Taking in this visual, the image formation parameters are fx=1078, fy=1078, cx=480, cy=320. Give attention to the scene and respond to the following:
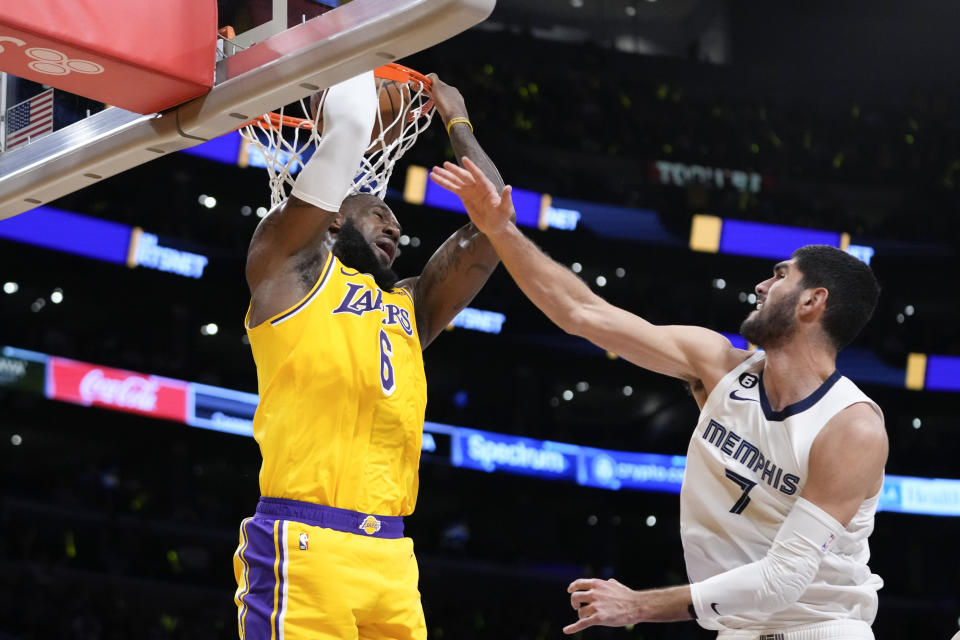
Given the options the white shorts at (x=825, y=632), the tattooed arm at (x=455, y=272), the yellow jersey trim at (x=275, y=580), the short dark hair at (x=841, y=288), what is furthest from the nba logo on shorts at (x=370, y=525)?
the short dark hair at (x=841, y=288)

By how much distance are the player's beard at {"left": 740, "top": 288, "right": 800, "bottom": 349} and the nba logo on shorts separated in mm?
1381

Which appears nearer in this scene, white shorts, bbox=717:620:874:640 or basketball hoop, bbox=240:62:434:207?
white shorts, bbox=717:620:874:640

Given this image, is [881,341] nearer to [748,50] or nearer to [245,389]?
[748,50]

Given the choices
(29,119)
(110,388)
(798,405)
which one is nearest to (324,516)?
(798,405)

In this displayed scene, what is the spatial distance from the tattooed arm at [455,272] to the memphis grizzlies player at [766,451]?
65 cm

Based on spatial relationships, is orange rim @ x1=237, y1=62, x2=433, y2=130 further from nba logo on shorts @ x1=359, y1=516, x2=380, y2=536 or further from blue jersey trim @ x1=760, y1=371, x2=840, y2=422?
blue jersey trim @ x1=760, y1=371, x2=840, y2=422

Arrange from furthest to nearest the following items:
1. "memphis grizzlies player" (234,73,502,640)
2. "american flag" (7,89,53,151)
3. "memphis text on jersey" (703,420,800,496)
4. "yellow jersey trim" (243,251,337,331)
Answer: "american flag" (7,89,53,151), "yellow jersey trim" (243,251,337,331), "memphis grizzlies player" (234,73,502,640), "memphis text on jersey" (703,420,800,496)

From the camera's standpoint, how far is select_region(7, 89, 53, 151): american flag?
3.86 meters

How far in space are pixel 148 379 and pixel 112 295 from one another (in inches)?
85.7

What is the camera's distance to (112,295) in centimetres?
1848

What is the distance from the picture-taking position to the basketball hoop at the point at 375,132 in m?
4.24

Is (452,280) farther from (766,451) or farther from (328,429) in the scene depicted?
(766,451)

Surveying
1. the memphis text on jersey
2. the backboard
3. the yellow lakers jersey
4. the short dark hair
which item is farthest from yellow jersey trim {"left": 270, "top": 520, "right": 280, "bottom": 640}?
the short dark hair

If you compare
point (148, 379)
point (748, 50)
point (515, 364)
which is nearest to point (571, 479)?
point (515, 364)
